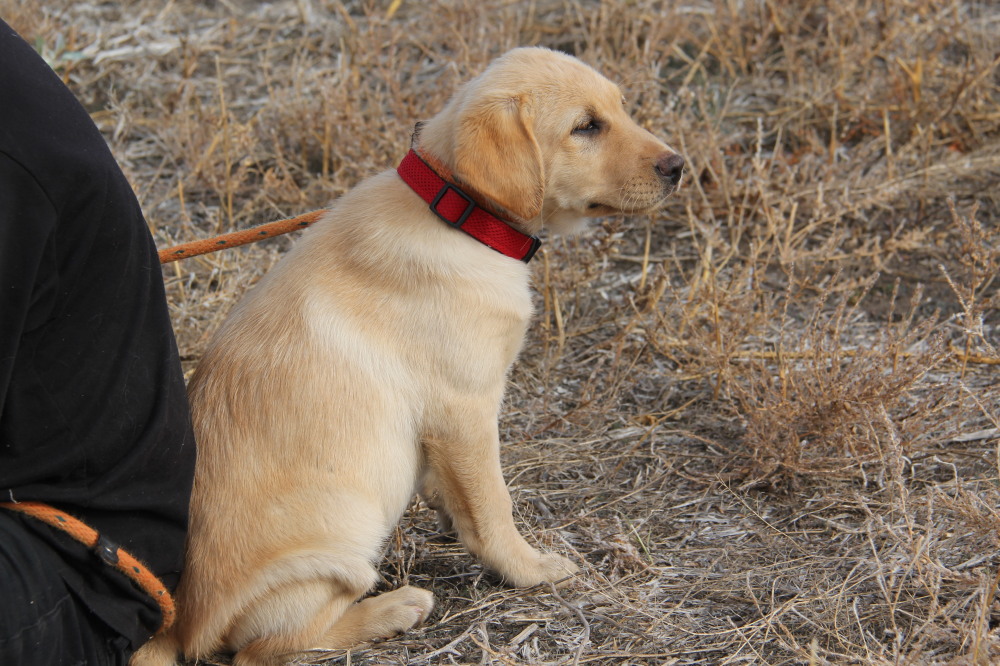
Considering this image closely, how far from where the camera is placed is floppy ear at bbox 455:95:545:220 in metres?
2.66

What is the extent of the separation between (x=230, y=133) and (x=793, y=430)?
327cm

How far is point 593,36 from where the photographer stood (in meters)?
5.34

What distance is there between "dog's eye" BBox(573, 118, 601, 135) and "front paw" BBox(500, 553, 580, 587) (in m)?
1.27

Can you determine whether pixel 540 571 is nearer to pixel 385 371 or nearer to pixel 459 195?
pixel 385 371

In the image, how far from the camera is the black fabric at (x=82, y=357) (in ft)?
6.31

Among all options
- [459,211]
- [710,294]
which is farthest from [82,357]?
[710,294]

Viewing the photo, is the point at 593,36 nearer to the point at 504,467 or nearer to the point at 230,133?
the point at 230,133

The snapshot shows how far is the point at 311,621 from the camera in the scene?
258 cm

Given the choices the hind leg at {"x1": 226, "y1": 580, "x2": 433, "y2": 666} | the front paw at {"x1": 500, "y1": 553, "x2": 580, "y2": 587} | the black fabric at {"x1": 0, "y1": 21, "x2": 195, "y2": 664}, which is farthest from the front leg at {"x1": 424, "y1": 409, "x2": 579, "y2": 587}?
the black fabric at {"x1": 0, "y1": 21, "x2": 195, "y2": 664}

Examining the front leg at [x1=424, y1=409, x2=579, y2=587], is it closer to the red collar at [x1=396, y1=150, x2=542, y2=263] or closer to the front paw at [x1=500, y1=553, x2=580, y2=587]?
the front paw at [x1=500, y1=553, x2=580, y2=587]

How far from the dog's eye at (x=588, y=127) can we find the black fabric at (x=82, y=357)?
1299mm

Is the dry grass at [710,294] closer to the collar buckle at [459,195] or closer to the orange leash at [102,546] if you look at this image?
the orange leash at [102,546]

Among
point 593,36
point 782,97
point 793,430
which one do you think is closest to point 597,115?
point 793,430

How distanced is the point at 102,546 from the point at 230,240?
103 cm
